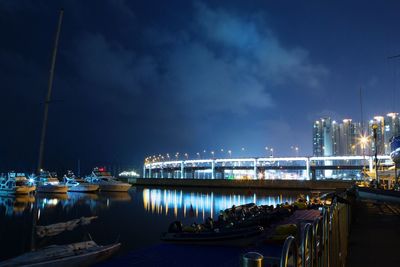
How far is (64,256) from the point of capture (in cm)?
1767

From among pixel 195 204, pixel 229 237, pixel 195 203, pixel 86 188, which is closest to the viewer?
pixel 229 237

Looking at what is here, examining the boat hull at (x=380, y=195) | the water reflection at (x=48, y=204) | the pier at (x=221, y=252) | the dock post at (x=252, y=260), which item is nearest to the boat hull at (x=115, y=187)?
the water reflection at (x=48, y=204)

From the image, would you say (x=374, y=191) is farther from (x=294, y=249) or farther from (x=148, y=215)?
(x=294, y=249)

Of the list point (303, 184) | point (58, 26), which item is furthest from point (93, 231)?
point (303, 184)

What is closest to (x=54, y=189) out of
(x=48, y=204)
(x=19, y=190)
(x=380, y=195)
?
(x=19, y=190)

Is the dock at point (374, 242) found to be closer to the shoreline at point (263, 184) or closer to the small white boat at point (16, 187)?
the small white boat at point (16, 187)

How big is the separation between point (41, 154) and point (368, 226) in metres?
18.4

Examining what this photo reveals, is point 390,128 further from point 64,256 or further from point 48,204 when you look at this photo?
point 64,256

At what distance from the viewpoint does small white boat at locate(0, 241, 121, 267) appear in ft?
53.2

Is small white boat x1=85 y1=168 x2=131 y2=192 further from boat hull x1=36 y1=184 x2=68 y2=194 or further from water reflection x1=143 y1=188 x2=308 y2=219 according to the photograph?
water reflection x1=143 y1=188 x2=308 y2=219

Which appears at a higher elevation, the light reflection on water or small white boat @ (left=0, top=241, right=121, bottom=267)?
small white boat @ (left=0, top=241, right=121, bottom=267)

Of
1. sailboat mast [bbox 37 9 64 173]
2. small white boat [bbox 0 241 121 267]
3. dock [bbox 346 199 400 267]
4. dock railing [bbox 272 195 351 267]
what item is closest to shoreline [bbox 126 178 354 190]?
dock [bbox 346 199 400 267]

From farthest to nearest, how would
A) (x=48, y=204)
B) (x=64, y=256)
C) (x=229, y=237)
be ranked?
(x=48, y=204), (x=229, y=237), (x=64, y=256)

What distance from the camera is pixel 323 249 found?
7367 mm
